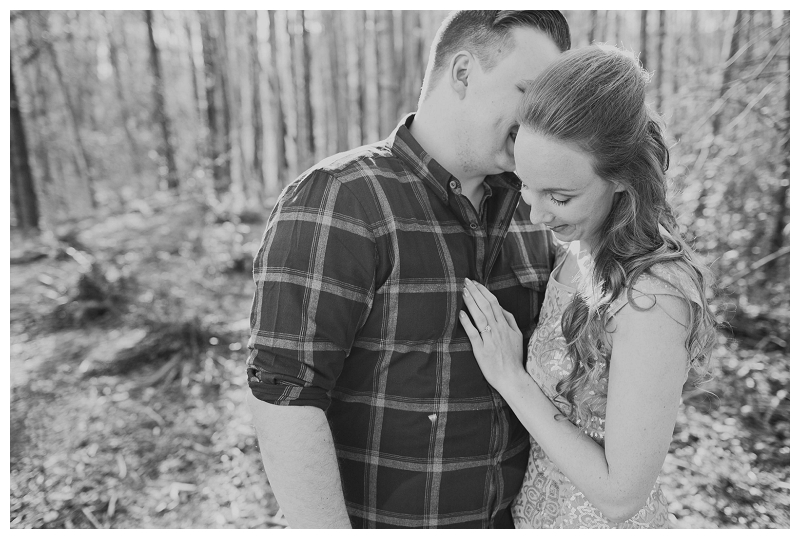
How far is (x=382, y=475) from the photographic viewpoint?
156 centimetres

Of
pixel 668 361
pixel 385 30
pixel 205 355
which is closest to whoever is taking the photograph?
pixel 668 361

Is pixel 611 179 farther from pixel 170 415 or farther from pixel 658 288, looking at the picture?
pixel 170 415

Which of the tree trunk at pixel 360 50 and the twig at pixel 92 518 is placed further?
the tree trunk at pixel 360 50

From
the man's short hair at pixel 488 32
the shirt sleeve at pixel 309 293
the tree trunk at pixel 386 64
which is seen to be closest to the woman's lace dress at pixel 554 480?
the shirt sleeve at pixel 309 293

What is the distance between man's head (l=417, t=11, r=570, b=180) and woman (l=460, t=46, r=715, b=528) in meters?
0.17

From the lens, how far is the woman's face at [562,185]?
1.30 m

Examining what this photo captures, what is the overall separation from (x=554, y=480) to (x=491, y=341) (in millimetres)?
490

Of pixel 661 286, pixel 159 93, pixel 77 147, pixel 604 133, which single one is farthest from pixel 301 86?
pixel 661 286

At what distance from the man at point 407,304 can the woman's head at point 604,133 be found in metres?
0.23

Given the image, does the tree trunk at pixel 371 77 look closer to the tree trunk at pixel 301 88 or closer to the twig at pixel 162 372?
the tree trunk at pixel 301 88

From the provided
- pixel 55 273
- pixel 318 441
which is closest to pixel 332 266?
pixel 318 441

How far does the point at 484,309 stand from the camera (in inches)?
59.1
